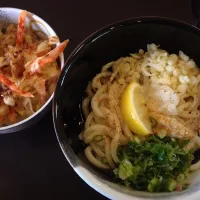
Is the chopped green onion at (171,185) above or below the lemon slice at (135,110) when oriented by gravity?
below

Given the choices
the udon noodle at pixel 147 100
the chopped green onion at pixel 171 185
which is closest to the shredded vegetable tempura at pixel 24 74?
the udon noodle at pixel 147 100

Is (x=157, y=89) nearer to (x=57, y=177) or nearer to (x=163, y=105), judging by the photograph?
(x=163, y=105)

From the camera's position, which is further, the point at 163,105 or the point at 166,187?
the point at 163,105

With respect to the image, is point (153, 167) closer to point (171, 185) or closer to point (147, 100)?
point (171, 185)

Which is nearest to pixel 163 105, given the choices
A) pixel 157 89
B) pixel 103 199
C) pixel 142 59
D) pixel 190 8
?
pixel 157 89

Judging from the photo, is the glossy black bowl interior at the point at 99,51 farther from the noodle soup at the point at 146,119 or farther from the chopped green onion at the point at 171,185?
the chopped green onion at the point at 171,185

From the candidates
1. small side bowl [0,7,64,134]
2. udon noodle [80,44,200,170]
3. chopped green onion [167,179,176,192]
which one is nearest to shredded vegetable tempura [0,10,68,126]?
small side bowl [0,7,64,134]

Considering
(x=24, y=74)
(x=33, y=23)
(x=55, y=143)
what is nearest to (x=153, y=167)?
(x=55, y=143)
